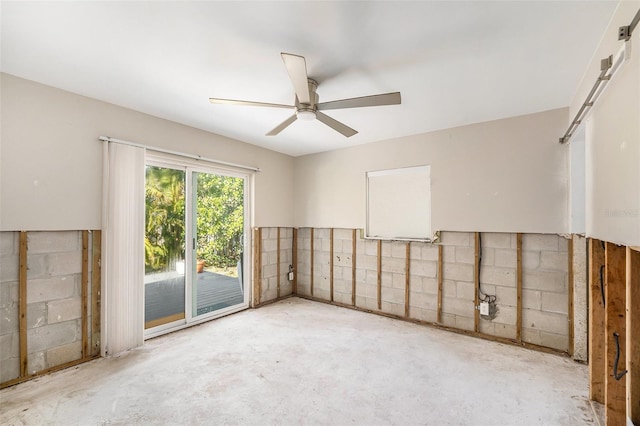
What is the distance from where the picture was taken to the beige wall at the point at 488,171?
3049mm

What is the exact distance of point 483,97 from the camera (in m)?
2.78

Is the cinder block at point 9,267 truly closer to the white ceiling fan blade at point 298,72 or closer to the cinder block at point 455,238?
the white ceiling fan blade at point 298,72

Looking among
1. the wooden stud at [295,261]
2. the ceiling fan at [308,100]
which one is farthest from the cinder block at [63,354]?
the wooden stud at [295,261]

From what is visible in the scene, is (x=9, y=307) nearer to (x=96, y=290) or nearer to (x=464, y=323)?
(x=96, y=290)

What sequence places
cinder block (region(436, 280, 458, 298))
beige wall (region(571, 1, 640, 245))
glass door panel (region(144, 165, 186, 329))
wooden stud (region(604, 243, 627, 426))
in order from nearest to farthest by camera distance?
beige wall (region(571, 1, 640, 245)) → wooden stud (region(604, 243, 627, 426)) → glass door panel (region(144, 165, 186, 329)) → cinder block (region(436, 280, 458, 298))

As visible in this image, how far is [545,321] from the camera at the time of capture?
3.09 m

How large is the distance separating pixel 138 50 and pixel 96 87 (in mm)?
967

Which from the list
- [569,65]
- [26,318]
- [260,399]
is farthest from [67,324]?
[569,65]

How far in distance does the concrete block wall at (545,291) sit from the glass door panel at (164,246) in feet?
14.0

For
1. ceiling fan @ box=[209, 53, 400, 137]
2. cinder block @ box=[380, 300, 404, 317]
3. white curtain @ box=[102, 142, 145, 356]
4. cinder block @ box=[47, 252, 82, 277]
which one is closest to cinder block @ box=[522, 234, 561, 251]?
cinder block @ box=[380, 300, 404, 317]

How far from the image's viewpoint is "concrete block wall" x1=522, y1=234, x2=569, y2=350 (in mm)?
3014

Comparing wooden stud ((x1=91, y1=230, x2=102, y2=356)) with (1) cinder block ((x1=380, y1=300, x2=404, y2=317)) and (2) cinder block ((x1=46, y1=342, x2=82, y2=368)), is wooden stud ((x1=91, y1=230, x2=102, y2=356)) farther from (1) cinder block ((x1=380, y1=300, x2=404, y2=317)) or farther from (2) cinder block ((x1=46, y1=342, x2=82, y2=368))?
(1) cinder block ((x1=380, y1=300, x2=404, y2=317))

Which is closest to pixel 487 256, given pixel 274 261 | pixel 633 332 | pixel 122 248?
pixel 633 332

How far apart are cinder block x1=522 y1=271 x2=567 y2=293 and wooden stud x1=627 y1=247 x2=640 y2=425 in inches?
75.4
